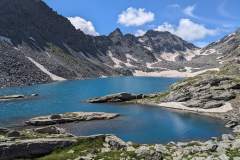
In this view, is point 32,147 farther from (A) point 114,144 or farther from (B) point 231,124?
(B) point 231,124

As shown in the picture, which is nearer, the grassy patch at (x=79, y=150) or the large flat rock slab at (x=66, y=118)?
the grassy patch at (x=79, y=150)

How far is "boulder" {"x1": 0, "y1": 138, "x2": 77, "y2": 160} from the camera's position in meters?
46.4

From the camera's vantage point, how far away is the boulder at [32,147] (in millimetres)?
46406

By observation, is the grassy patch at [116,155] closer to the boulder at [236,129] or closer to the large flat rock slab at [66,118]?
the boulder at [236,129]

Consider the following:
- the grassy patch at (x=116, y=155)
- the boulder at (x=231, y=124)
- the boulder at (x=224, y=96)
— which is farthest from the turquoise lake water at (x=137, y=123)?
the grassy patch at (x=116, y=155)

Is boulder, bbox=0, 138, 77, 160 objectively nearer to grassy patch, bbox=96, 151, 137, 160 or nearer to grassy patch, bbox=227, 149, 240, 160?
grassy patch, bbox=96, 151, 137, 160

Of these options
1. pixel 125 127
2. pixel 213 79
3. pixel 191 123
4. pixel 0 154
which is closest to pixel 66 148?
pixel 0 154

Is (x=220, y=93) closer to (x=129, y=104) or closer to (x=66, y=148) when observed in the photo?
(x=129, y=104)

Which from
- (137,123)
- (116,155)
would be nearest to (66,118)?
(137,123)

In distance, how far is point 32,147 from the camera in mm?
47531

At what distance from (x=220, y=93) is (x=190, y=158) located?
10483 centimetres

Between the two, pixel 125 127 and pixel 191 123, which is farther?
pixel 191 123

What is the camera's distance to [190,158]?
4050 centimetres

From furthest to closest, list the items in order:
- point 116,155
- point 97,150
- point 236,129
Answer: point 236,129
point 97,150
point 116,155
